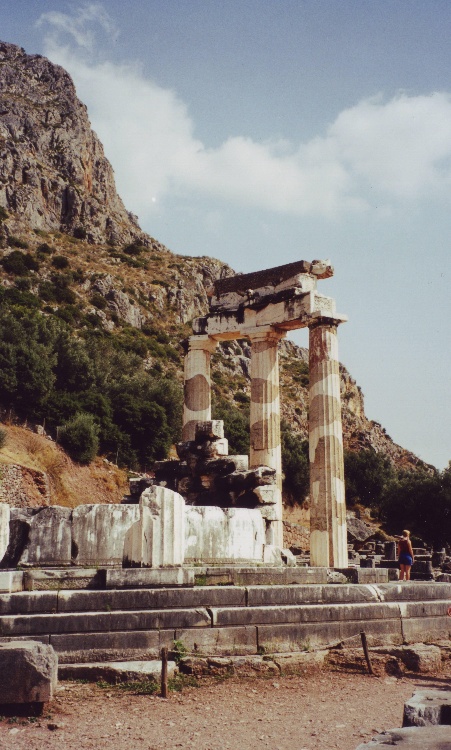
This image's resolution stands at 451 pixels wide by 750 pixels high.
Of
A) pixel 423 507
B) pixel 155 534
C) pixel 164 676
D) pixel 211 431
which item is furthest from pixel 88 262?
pixel 164 676

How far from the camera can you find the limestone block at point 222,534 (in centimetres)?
1165

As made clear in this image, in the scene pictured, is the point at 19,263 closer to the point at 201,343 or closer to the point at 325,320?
the point at 201,343

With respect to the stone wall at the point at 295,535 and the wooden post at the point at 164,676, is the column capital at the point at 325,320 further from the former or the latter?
the stone wall at the point at 295,535

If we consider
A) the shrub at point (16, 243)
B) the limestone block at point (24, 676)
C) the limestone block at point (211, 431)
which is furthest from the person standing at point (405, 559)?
the shrub at point (16, 243)

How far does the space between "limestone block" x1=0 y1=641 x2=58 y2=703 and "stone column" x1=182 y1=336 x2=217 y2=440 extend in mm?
13497

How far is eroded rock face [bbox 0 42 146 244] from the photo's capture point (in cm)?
8112

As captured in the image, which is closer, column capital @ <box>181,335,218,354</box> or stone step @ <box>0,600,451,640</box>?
stone step @ <box>0,600,451,640</box>

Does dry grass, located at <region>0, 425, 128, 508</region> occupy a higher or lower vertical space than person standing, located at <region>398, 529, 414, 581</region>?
higher

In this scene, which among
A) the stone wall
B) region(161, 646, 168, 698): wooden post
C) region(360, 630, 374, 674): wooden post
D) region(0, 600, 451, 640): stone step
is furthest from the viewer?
the stone wall

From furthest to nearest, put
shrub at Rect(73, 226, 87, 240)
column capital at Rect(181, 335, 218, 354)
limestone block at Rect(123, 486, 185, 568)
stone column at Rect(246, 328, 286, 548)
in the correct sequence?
shrub at Rect(73, 226, 87, 240) < column capital at Rect(181, 335, 218, 354) < stone column at Rect(246, 328, 286, 548) < limestone block at Rect(123, 486, 185, 568)

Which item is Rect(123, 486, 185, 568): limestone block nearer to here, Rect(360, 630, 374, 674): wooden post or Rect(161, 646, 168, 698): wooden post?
Rect(161, 646, 168, 698): wooden post

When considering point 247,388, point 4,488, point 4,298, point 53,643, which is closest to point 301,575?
point 53,643

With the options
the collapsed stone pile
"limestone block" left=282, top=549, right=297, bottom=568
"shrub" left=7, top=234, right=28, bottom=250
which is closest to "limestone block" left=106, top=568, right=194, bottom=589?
"limestone block" left=282, top=549, right=297, bottom=568

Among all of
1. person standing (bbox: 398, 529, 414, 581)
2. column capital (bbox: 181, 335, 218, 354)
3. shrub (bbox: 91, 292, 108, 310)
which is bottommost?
person standing (bbox: 398, 529, 414, 581)
